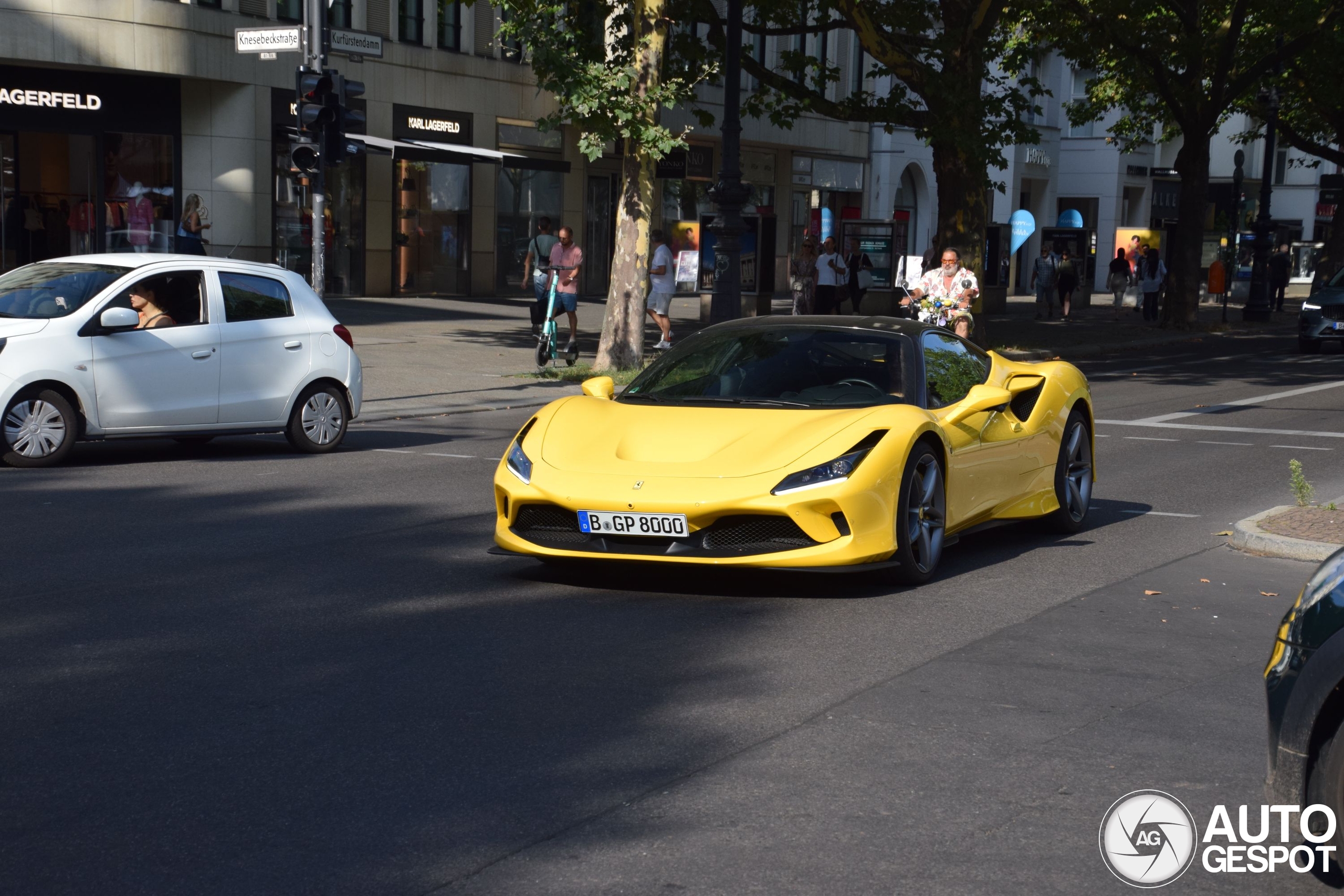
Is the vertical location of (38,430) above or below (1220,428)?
above

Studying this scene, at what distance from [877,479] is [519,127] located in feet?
105

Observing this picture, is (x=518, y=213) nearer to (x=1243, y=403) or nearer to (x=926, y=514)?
(x=1243, y=403)

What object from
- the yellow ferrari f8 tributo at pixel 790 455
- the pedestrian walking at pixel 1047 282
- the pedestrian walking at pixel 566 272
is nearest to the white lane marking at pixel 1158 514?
the yellow ferrari f8 tributo at pixel 790 455

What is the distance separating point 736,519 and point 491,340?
772 inches

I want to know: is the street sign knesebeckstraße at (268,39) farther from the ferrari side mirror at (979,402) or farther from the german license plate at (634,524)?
the german license plate at (634,524)

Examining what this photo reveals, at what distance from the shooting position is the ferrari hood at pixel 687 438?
24.4 feet

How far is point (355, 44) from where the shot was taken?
16734 millimetres

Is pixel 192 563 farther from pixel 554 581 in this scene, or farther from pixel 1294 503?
pixel 1294 503

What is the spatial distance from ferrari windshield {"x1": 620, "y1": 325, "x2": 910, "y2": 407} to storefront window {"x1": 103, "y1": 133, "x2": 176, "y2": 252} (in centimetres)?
2408

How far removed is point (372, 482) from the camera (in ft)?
37.9

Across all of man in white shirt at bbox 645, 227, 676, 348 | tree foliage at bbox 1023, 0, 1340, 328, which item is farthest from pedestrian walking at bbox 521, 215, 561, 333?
tree foliage at bbox 1023, 0, 1340, 328

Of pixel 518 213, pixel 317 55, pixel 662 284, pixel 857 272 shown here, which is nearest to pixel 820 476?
pixel 317 55

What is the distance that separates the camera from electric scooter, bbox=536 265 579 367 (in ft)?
69.8

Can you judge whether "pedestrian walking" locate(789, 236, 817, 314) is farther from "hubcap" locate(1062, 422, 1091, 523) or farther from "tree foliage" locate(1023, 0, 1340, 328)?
"hubcap" locate(1062, 422, 1091, 523)
